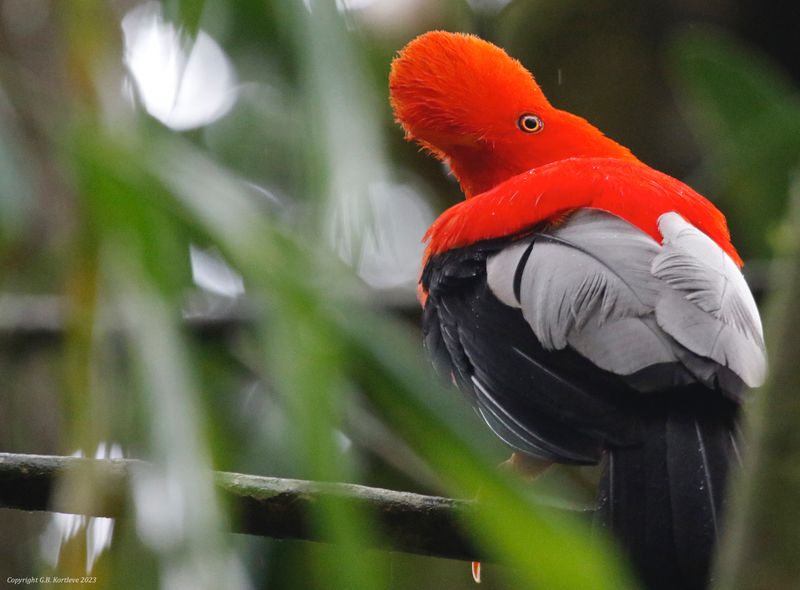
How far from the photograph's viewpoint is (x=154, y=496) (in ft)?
5.78

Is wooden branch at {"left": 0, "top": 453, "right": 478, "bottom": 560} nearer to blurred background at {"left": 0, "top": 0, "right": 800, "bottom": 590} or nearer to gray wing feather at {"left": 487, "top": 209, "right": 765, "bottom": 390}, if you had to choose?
blurred background at {"left": 0, "top": 0, "right": 800, "bottom": 590}

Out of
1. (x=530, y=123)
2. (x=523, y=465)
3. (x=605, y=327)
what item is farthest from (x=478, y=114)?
(x=605, y=327)

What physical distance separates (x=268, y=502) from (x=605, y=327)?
731mm

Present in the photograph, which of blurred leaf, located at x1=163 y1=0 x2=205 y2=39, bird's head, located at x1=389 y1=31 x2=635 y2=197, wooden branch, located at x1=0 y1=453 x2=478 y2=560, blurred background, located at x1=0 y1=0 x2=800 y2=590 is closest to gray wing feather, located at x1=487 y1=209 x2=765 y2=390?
blurred background, located at x1=0 y1=0 x2=800 y2=590

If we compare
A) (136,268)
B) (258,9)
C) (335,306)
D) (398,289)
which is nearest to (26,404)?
(398,289)

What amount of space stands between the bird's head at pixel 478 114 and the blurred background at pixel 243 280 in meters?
0.12

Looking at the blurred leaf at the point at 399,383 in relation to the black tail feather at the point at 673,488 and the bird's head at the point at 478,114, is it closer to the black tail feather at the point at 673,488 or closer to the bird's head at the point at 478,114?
the black tail feather at the point at 673,488

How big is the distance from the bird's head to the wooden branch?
4.46 ft

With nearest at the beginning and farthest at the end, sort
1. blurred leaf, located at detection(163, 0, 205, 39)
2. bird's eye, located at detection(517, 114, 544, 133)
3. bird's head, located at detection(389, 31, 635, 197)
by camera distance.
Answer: blurred leaf, located at detection(163, 0, 205, 39) → bird's head, located at detection(389, 31, 635, 197) → bird's eye, located at detection(517, 114, 544, 133)

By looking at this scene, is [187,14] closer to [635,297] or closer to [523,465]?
[635,297]

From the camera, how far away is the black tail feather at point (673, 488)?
1.98 m

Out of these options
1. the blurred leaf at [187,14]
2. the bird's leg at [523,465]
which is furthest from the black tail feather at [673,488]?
the blurred leaf at [187,14]

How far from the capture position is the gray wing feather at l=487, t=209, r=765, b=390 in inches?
85.0

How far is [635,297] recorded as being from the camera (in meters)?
2.28
